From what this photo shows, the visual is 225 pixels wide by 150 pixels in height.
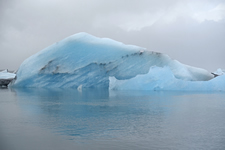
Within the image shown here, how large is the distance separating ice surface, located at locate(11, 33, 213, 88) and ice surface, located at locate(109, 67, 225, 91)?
4.88ft

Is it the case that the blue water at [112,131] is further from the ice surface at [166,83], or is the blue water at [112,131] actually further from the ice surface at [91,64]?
the ice surface at [91,64]

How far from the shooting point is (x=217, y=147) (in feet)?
11.0

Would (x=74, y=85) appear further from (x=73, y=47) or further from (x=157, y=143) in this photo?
(x=157, y=143)

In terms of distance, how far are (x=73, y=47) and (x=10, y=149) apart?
597 inches

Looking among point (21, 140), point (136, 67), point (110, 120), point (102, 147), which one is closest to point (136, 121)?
point (110, 120)

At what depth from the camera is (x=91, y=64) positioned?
17594 mm

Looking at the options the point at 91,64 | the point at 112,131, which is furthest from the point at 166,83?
the point at 112,131

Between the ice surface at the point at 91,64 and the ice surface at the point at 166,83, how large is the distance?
1.49 metres

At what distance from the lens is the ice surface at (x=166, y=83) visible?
14854 mm

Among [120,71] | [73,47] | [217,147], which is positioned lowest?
[217,147]

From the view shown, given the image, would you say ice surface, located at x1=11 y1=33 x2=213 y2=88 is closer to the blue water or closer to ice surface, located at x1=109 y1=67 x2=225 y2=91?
ice surface, located at x1=109 y1=67 x2=225 y2=91

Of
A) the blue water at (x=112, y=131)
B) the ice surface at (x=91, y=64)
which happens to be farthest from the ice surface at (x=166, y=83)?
the blue water at (x=112, y=131)

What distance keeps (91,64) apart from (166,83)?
524 cm

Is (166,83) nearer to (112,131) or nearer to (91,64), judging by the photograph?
(91,64)
